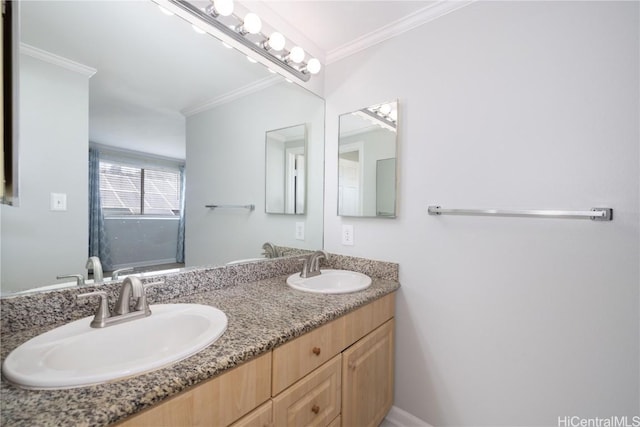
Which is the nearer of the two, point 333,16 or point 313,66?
point 333,16

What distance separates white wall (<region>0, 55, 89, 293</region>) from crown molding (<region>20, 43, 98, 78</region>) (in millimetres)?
14

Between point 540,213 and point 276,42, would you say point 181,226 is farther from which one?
point 540,213

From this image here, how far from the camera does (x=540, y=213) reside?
3.50ft

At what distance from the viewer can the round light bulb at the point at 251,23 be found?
4.12 feet

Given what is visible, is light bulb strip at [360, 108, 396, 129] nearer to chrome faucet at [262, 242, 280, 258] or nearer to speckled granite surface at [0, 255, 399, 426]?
speckled granite surface at [0, 255, 399, 426]

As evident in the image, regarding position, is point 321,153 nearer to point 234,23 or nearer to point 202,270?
point 234,23

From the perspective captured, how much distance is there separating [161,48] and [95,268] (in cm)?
95

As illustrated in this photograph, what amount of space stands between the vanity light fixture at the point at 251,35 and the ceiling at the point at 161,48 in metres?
0.07

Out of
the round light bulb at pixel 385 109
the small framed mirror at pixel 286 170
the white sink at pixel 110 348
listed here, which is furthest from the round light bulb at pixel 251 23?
the white sink at pixel 110 348

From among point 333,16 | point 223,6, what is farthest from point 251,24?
point 333,16

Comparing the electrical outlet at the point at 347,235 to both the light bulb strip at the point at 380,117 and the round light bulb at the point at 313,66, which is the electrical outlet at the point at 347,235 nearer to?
the light bulb strip at the point at 380,117

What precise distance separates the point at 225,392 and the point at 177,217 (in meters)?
0.80

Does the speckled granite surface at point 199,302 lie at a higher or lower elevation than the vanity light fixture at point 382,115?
lower

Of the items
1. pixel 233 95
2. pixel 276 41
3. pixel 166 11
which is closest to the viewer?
pixel 166 11
